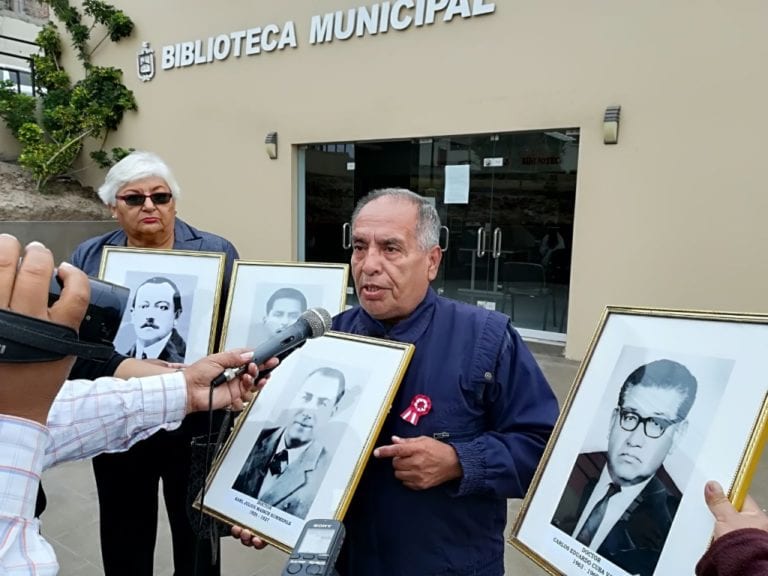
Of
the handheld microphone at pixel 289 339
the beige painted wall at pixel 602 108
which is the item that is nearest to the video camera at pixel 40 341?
the handheld microphone at pixel 289 339

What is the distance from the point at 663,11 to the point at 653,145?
1.25 metres

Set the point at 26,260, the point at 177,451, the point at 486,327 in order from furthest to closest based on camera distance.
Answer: the point at 177,451
the point at 486,327
the point at 26,260

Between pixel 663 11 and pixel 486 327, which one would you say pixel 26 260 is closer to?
pixel 486 327

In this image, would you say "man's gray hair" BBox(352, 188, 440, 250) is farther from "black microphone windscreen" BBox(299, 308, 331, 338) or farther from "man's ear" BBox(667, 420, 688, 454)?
"man's ear" BBox(667, 420, 688, 454)

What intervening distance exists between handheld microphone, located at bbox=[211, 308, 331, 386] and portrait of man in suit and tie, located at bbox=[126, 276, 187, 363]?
24.9 inches

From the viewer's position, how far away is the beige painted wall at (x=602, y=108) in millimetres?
4734

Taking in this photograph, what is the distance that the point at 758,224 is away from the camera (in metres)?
4.68

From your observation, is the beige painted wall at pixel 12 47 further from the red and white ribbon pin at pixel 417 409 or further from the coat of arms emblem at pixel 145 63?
the red and white ribbon pin at pixel 417 409

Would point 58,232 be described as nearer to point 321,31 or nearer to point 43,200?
point 43,200

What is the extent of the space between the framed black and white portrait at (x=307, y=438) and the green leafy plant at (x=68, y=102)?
9391mm

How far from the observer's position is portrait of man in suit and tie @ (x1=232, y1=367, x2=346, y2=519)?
123 cm

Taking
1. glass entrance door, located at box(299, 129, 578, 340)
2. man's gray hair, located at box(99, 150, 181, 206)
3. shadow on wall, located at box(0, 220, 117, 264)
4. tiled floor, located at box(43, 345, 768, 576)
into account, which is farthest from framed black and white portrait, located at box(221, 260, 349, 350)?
shadow on wall, located at box(0, 220, 117, 264)

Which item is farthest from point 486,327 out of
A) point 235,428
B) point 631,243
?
point 631,243

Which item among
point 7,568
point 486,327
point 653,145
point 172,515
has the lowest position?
point 172,515
